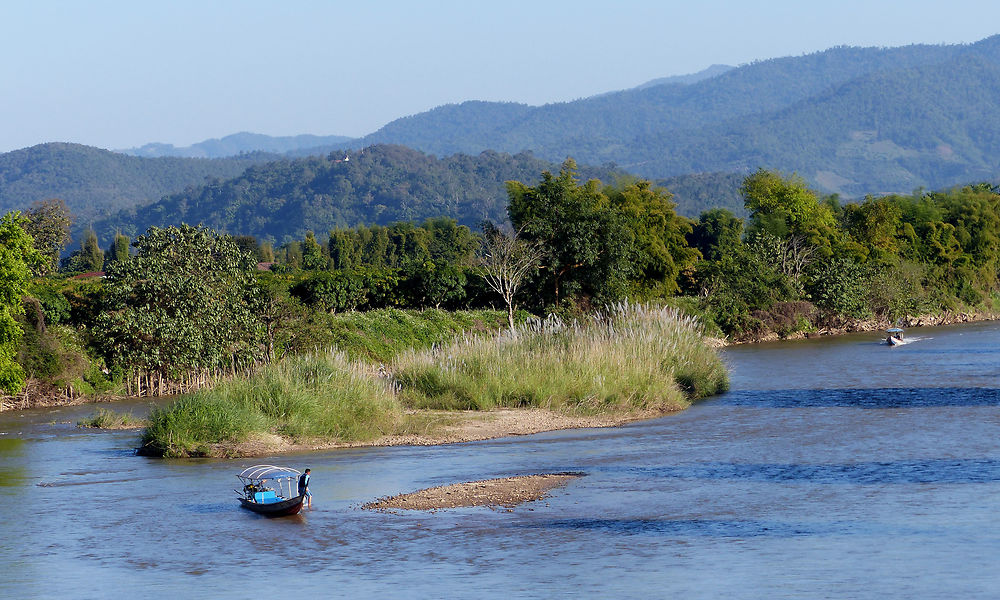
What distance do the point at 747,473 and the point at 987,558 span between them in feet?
25.6

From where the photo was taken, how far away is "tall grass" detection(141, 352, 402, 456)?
26.9 meters

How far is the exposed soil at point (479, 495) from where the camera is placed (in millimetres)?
20688

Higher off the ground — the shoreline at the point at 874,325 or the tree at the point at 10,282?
the tree at the point at 10,282

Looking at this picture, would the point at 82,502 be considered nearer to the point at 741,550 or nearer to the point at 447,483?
the point at 447,483

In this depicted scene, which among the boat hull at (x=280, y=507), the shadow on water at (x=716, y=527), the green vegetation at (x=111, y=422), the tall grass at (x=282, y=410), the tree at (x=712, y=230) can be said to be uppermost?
the tree at (x=712, y=230)

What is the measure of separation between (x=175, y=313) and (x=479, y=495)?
20926 millimetres

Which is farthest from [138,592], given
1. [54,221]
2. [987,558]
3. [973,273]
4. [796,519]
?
[973,273]

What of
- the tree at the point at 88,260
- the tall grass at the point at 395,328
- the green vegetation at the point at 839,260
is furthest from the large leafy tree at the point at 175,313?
the tree at the point at 88,260

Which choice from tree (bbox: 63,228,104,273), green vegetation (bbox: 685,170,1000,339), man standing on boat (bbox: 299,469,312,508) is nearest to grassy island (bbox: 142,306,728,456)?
man standing on boat (bbox: 299,469,312,508)

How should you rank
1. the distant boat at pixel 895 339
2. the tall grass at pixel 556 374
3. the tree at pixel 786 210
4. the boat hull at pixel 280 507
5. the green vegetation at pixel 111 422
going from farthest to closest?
the tree at pixel 786 210 → the distant boat at pixel 895 339 → the tall grass at pixel 556 374 → the green vegetation at pixel 111 422 → the boat hull at pixel 280 507

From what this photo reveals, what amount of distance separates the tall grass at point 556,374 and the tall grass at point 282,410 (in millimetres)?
3150

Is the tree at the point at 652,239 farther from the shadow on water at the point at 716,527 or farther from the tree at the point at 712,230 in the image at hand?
the shadow on water at the point at 716,527

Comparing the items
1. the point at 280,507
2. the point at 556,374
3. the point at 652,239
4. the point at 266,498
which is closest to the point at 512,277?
the point at 652,239

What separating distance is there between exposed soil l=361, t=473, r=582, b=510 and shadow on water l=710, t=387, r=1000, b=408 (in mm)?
15501
